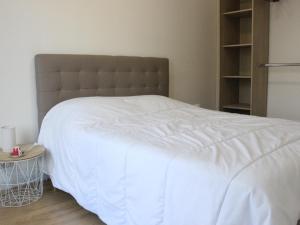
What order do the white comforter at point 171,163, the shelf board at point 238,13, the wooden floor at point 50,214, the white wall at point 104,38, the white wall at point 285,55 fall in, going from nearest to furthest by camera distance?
the white comforter at point 171,163 < the wooden floor at point 50,214 < the white wall at point 104,38 < the white wall at point 285,55 < the shelf board at point 238,13

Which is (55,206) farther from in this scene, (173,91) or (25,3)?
(173,91)

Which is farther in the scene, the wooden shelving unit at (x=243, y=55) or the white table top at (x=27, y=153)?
the wooden shelving unit at (x=243, y=55)

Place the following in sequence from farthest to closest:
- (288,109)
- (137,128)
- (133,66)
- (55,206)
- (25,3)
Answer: (288,109) → (133,66) → (25,3) → (55,206) → (137,128)

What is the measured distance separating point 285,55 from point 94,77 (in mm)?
2271

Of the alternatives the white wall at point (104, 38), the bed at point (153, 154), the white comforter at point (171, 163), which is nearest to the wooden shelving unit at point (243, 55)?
the white wall at point (104, 38)

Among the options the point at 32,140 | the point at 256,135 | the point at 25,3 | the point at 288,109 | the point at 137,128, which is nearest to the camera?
the point at 256,135

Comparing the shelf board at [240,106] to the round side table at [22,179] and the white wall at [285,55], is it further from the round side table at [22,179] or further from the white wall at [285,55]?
the round side table at [22,179]

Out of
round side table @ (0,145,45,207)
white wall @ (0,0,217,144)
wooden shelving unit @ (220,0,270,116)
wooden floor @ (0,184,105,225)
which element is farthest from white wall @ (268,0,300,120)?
round side table @ (0,145,45,207)

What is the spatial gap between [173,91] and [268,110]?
1225mm

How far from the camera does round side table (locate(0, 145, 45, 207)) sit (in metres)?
2.23

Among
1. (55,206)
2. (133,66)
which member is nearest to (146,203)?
(55,206)

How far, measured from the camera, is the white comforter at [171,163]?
1172 millimetres

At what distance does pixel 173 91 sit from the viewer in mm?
3662

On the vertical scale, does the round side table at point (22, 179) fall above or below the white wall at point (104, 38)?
below
